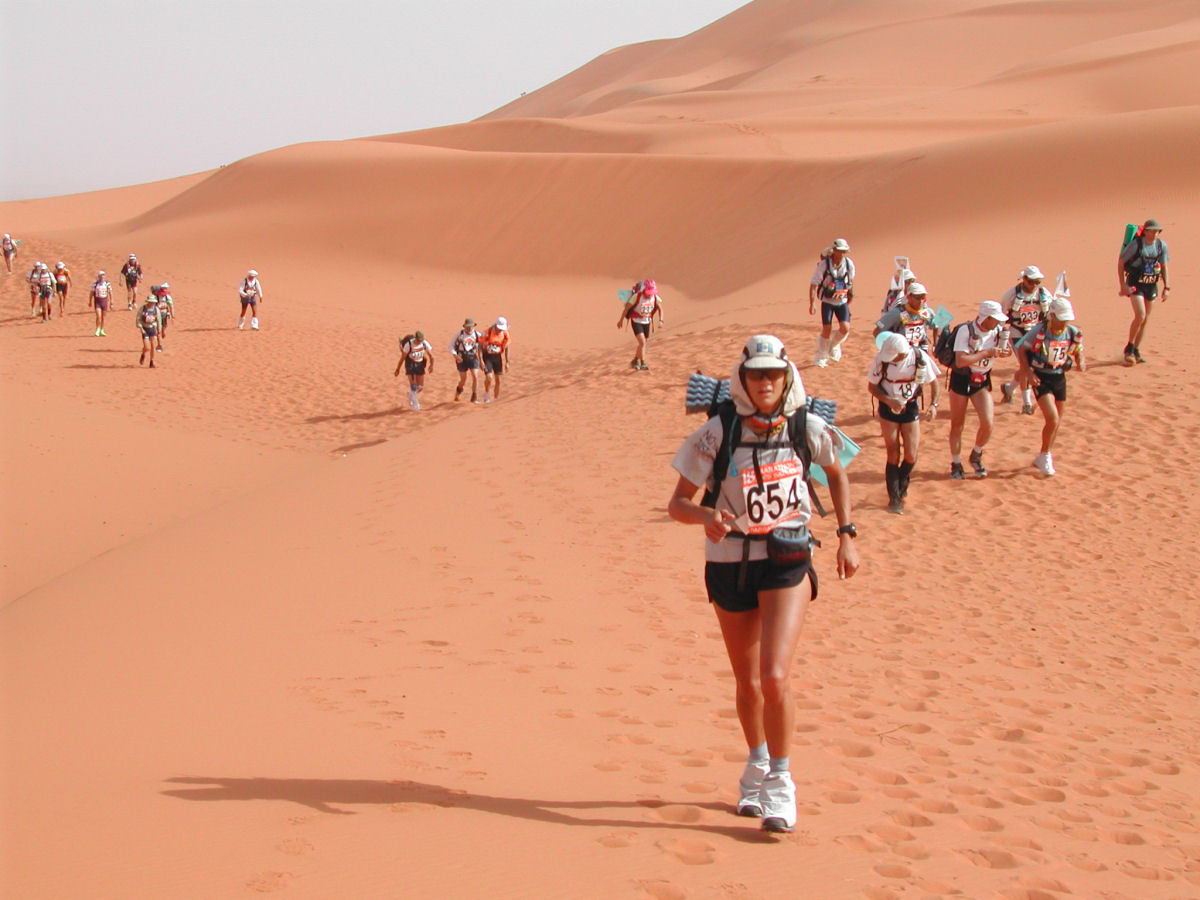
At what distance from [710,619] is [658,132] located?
43.9m

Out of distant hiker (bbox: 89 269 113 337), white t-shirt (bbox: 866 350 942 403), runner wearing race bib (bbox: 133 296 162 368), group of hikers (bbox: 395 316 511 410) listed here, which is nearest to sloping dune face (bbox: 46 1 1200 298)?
group of hikers (bbox: 395 316 511 410)

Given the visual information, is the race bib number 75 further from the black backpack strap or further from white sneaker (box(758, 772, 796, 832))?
white sneaker (box(758, 772, 796, 832))

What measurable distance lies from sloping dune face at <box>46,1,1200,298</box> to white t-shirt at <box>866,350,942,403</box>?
16764mm

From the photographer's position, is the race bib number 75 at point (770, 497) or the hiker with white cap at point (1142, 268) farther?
the hiker with white cap at point (1142, 268)

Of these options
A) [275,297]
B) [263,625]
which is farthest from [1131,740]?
[275,297]

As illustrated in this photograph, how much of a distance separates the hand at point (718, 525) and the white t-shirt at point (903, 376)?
18.8ft

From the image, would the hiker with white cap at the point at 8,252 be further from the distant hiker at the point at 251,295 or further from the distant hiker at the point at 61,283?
the distant hiker at the point at 251,295

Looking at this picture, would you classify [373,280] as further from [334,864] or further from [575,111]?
[575,111]

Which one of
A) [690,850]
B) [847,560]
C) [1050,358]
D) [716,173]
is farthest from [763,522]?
[716,173]

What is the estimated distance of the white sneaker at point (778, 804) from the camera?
438cm

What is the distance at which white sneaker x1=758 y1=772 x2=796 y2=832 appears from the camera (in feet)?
14.4

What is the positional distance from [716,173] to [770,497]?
3442cm

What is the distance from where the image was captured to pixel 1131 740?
6.02 m

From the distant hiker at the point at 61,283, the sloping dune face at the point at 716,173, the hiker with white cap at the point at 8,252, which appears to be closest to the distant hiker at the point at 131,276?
the distant hiker at the point at 61,283
